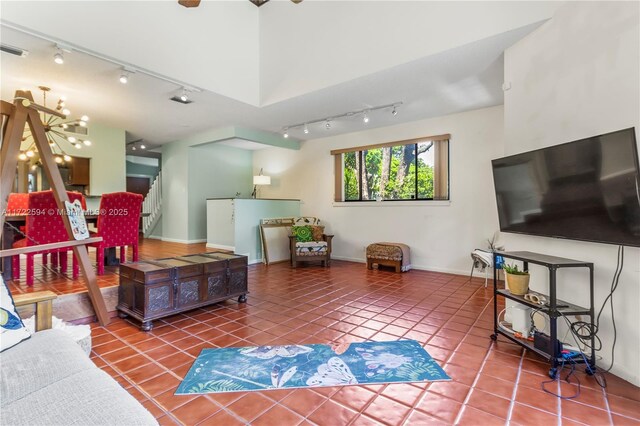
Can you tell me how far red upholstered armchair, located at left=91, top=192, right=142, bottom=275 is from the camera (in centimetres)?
390

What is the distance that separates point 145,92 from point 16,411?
4241mm

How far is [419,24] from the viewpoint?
10.5ft

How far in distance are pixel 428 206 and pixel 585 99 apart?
320cm

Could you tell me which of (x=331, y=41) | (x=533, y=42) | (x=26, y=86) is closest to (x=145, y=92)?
(x=26, y=86)

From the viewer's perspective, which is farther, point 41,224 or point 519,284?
point 41,224

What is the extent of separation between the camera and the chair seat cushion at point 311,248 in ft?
18.8

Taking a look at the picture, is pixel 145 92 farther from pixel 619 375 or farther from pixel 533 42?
pixel 619 375

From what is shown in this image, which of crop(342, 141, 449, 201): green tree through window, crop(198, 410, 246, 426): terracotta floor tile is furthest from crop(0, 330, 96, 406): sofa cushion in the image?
crop(342, 141, 449, 201): green tree through window

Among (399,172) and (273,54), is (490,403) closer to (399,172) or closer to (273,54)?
(399,172)

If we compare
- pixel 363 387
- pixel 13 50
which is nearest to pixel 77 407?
pixel 363 387

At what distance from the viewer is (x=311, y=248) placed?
5.77m

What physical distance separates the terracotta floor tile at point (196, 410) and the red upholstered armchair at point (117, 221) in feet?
9.51

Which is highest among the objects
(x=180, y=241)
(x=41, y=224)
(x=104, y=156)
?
(x=104, y=156)

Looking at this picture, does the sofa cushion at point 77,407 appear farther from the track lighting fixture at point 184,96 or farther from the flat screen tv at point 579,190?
the track lighting fixture at point 184,96
